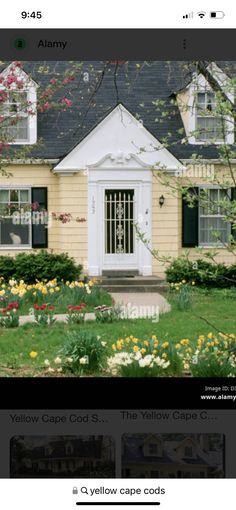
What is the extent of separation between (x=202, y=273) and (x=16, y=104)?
2967mm

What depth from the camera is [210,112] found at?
4.21 m

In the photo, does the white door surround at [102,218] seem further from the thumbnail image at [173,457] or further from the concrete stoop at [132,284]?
the thumbnail image at [173,457]

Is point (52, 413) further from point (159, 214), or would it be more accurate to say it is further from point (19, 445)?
point (159, 214)

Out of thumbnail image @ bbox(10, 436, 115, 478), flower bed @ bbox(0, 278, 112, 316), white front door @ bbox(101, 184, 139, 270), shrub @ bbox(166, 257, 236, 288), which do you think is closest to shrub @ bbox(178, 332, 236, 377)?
shrub @ bbox(166, 257, 236, 288)

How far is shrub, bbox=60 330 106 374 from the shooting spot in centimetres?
425

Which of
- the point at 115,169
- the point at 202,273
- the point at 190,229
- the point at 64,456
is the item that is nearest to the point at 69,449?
the point at 64,456

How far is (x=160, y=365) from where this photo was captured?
407 centimetres

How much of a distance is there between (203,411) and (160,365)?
1162 mm

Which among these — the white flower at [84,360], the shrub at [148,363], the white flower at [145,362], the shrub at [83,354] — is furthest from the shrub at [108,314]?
the white flower at [145,362]

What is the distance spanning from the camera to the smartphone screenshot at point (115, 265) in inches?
110

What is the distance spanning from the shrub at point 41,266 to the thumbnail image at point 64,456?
412 cm

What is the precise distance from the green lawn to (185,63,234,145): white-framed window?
4.27 ft
